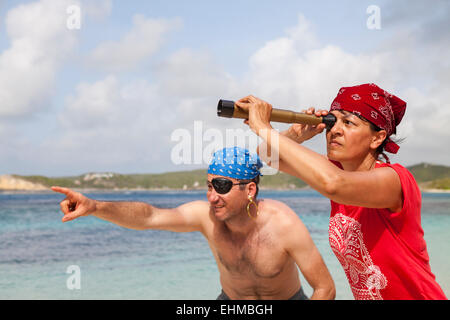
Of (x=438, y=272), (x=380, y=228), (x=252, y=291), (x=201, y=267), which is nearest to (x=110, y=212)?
(x=252, y=291)

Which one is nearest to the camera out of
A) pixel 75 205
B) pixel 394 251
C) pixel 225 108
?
pixel 225 108

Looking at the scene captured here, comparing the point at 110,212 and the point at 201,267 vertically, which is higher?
the point at 110,212

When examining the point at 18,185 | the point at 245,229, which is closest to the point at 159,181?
the point at 18,185

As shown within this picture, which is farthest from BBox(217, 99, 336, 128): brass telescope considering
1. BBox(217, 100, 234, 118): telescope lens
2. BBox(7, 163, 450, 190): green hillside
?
BBox(7, 163, 450, 190): green hillside

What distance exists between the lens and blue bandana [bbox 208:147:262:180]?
365cm

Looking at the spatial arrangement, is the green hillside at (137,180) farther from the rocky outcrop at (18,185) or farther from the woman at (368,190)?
the woman at (368,190)

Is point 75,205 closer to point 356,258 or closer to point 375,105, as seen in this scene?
point 356,258

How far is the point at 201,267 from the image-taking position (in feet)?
37.6

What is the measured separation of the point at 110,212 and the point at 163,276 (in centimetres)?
789

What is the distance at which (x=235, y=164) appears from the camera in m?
3.66

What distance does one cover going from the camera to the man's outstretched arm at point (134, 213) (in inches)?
102

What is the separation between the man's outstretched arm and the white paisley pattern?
1.52 m

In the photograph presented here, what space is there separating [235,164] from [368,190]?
6.09ft
